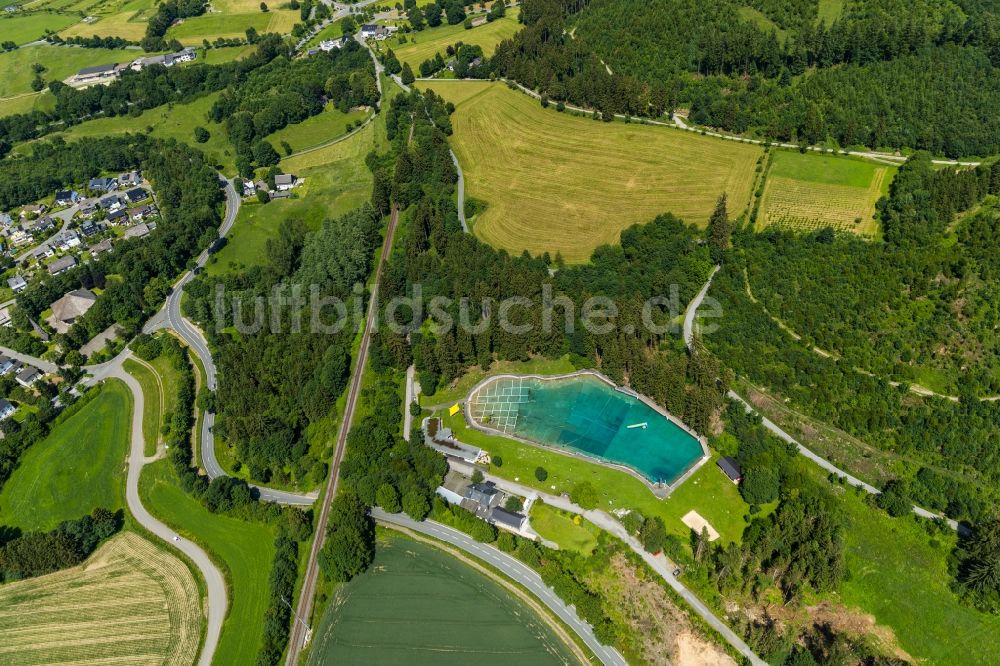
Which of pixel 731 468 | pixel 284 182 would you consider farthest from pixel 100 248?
pixel 731 468

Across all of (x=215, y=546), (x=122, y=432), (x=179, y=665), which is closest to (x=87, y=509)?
(x=122, y=432)

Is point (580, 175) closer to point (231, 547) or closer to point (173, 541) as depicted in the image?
point (231, 547)

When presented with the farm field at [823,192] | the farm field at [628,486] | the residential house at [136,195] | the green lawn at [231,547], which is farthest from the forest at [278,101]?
the farm field at [823,192]

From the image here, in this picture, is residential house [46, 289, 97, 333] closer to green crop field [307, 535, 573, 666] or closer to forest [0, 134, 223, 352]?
forest [0, 134, 223, 352]

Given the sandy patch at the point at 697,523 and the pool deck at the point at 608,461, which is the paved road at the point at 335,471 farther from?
the sandy patch at the point at 697,523

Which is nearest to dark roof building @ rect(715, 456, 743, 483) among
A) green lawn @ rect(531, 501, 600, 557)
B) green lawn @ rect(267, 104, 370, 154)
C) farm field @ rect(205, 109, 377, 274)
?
green lawn @ rect(531, 501, 600, 557)

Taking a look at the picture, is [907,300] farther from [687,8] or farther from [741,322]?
[687,8]
